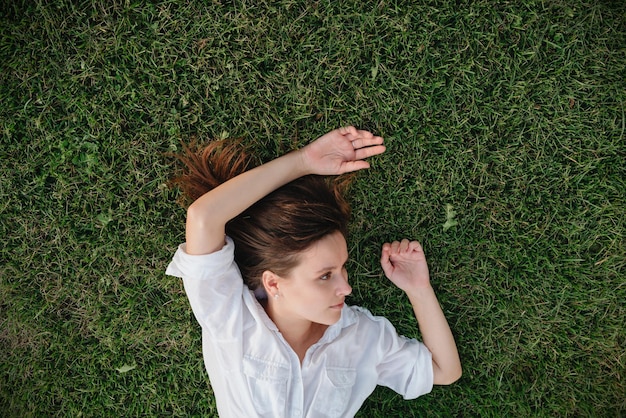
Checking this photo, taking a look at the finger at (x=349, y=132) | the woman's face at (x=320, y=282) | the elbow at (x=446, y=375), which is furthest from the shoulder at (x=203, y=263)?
the elbow at (x=446, y=375)

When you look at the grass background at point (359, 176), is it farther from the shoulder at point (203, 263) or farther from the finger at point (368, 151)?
the shoulder at point (203, 263)

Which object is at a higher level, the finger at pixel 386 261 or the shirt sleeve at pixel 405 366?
the finger at pixel 386 261

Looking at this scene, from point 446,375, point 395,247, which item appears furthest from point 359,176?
point 446,375

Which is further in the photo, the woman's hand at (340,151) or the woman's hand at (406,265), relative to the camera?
the woman's hand at (406,265)

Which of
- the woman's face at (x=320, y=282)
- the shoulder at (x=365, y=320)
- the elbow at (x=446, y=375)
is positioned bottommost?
the elbow at (x=446, y=375)

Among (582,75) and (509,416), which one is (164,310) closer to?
(509,416)

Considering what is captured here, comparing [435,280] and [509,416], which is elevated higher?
[435,280]

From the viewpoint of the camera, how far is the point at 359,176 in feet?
11.4

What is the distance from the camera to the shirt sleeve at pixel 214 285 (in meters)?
2.78

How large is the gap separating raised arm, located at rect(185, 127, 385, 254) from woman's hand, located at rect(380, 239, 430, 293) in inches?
24.3

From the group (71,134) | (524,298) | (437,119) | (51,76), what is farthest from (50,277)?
(524,298)

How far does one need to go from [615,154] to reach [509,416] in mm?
1913


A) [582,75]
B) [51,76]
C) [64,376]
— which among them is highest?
[51,76]

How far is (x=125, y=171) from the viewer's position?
3.49m
